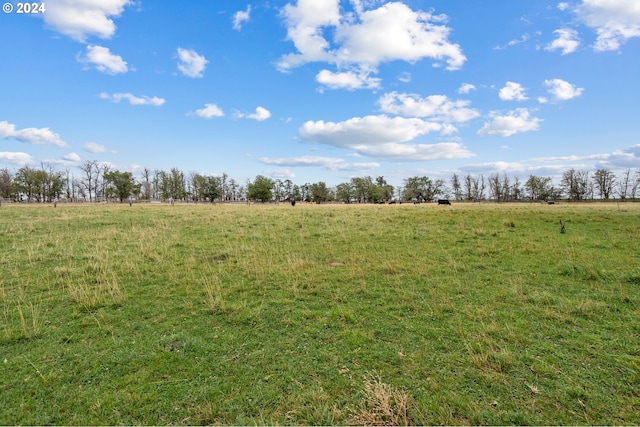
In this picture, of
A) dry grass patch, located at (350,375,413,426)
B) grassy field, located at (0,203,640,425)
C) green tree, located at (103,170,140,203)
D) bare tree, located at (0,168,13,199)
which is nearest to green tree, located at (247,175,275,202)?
green tree, located at (103,170,140,203)

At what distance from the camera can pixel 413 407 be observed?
3.57 meters

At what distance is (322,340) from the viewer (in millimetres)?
5238

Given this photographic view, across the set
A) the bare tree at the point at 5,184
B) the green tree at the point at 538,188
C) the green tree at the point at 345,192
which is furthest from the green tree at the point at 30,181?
the green tree at the point at 538,188

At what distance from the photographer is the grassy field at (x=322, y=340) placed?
3621mm

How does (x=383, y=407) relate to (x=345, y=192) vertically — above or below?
below

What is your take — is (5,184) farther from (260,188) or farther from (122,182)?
(260,188)

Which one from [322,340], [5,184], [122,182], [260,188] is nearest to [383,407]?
[322,340]

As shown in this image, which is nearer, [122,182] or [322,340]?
[322,340]

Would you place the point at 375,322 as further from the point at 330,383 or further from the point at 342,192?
the point at 342,192

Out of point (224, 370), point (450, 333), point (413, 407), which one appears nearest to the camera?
point (413, 407)

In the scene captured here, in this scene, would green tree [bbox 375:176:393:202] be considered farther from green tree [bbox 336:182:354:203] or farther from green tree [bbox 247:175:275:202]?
green tree [bbox 247:175:275:202]

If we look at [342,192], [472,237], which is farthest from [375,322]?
[342,192]

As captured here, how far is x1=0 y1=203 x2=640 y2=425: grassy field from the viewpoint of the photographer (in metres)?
3.62

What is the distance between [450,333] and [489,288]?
314 cm
